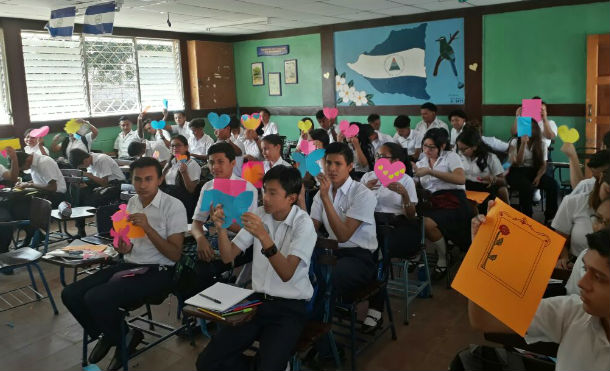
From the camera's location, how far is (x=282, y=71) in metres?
9.74

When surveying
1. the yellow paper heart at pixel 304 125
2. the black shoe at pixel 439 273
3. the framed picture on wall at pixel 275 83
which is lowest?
the black shoe at pixel 439 273

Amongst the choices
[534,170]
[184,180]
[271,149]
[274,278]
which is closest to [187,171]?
[184,180]

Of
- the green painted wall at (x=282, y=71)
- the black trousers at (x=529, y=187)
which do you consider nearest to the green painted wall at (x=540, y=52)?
the black trousers at (x=529, y=187)

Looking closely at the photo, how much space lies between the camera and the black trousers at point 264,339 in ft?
6.88

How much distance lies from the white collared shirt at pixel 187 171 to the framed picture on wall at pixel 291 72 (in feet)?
15.5

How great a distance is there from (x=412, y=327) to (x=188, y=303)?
5.59 ft

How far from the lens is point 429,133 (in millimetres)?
4301

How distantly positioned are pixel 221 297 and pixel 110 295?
86 centimetres

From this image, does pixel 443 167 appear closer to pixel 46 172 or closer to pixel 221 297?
pixel 221 297

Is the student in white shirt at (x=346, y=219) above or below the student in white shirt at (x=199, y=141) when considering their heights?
below

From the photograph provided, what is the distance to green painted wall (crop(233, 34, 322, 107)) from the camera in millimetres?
9273

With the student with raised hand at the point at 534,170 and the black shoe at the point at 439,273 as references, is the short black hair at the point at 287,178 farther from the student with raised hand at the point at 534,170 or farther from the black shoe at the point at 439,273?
the student with raised hand at the point at 534,170

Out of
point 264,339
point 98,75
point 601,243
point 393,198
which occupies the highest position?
point 98,75

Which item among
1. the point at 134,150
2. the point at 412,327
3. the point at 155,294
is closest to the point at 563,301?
the point at 412,327
